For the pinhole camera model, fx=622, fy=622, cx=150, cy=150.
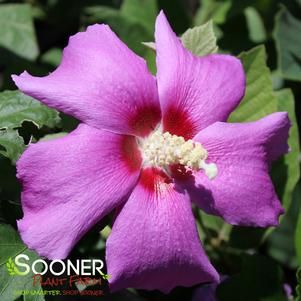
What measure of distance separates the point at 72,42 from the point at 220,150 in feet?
1.09

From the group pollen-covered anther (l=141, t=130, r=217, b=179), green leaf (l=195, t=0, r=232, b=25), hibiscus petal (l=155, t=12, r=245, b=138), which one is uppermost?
hibiscus petal (l=155, t=12, r=245, b=138)

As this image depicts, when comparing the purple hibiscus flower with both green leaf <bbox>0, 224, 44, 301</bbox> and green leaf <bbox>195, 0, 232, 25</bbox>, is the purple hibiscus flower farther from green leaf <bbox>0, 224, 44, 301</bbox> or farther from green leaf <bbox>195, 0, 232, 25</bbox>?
green leaf <bbox>195, 0, 232, 25</bbox>

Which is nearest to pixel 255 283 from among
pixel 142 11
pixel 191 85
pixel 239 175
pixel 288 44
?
pixel 239 175

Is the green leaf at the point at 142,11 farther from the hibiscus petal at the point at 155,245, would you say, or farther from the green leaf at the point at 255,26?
the hibiscus petal at the point at 155,245

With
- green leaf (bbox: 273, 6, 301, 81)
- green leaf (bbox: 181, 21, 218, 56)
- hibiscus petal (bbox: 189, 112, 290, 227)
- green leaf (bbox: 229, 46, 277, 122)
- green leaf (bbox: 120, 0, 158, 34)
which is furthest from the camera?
green leaf (bbox: 120, 0, 158, 34)

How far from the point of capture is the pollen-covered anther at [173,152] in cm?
109

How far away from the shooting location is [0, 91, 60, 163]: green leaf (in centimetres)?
115

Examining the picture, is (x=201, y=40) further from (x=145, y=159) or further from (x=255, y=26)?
(x=255, y=26)

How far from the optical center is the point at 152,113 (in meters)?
1.18

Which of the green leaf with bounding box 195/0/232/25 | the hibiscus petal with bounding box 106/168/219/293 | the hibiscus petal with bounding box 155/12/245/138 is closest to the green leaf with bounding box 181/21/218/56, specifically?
the hibiscus petal with bounding box 155/12/245/138

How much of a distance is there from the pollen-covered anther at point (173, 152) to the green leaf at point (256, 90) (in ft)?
1.18

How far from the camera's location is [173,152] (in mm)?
1116

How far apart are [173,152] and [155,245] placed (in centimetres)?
17

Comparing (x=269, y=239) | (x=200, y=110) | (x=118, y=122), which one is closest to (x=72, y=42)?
(x=118, y=122)
